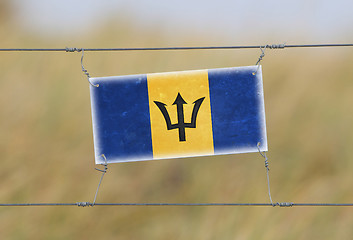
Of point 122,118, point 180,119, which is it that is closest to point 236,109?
point 180,119

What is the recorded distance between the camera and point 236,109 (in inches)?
225

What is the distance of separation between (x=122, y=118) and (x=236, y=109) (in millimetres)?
905

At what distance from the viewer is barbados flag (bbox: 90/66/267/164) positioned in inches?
224

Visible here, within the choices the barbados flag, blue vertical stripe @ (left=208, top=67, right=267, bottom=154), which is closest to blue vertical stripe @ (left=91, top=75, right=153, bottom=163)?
the barbados flag

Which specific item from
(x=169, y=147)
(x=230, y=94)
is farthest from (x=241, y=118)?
(x=169, y=147)

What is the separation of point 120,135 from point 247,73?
112cm

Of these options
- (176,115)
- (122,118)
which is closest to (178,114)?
(176,115)

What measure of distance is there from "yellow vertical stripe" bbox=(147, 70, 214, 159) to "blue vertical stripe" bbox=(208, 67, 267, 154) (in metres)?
0.07

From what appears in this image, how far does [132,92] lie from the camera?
5.73 meters

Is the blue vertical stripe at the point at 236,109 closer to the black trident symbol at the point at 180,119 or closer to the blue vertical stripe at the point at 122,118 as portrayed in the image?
the black trident symbol at the point at 180,119

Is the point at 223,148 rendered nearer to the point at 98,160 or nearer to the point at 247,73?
the point at 247,73

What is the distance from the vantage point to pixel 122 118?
5.73m

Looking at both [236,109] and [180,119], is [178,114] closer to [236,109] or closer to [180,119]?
[180,119]

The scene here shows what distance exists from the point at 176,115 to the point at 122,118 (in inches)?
17.0
